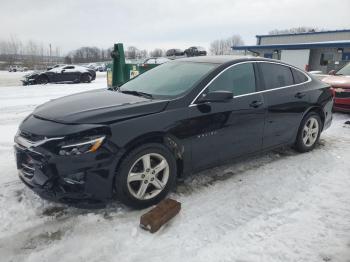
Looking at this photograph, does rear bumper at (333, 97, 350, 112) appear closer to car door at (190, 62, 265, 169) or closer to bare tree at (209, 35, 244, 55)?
car door at (190, 62, 265, 169)

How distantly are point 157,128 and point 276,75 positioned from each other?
233 centimetres

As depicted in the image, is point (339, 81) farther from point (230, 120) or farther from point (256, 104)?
point (230, 120)

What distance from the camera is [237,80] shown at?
4.27 metres

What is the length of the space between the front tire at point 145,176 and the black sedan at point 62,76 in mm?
18024

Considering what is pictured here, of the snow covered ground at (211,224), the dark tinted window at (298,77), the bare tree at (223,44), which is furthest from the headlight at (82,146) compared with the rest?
the bare tree at (223,44)

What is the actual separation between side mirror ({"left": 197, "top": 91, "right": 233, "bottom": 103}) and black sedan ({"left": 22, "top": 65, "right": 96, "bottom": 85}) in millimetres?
17921

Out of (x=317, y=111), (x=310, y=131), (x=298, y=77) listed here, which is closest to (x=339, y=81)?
(x=317, y=111)

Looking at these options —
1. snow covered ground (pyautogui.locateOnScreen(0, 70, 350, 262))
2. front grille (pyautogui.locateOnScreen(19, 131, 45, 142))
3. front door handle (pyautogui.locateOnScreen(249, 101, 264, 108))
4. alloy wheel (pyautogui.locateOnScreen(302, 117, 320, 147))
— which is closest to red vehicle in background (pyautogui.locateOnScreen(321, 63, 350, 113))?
alloy wheel (pyautogui.locateOnScreen(302, 117, 320, 147))

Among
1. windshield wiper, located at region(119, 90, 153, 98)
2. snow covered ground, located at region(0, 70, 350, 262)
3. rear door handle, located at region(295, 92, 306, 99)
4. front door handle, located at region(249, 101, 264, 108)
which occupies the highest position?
windshield wiper, located at region(119, 90, 153, 98)

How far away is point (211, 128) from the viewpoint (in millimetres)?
3834

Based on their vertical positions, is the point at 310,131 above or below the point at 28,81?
above

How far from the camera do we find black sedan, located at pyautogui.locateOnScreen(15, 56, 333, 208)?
3.06 metres

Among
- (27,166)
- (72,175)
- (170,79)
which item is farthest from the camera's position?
(170,79)

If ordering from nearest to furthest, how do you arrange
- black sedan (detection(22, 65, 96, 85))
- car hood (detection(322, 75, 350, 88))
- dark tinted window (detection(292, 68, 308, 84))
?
dark tinted window (detection(292, 68, 308, 84))
car hood (detection(322, 75, 350, 88))
black sedan (detection(22, 65, 96, 85))
